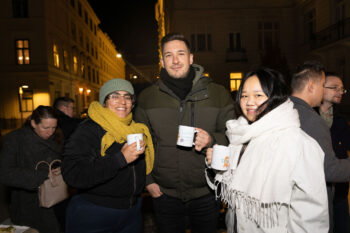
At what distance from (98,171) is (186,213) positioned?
1.17 meters

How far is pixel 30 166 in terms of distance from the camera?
314cm

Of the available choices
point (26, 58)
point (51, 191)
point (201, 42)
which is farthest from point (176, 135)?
point (26, 58)

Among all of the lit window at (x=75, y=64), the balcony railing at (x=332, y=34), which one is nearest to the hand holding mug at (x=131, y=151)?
the balcony railing at (x=332, y=34)

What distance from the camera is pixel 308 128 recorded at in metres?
2.26

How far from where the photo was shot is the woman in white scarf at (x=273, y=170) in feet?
5.66

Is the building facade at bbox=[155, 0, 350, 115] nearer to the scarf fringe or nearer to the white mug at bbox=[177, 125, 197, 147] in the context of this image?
the white mug at bbox=[177, 125, 197, 147]

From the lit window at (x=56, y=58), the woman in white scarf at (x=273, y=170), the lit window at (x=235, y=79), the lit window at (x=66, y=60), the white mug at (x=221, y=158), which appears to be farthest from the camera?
the lit window at (x=66, y=60)

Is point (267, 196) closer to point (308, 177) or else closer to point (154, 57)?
point (308, 177)

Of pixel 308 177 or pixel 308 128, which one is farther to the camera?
pixel 308 128

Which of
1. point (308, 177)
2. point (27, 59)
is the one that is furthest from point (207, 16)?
point (308, 177)

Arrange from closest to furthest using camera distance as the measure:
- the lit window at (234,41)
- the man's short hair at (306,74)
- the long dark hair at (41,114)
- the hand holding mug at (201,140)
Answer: the hand holding mug at (201,140), the man's short hair at (306,74), the long dark hair at (41,114), the lit window at (234,41)

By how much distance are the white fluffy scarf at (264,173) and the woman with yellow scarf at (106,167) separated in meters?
0.91

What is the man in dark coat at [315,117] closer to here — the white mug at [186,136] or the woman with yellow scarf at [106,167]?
the white mug at [186,136]

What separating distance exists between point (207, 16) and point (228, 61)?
4.12m
